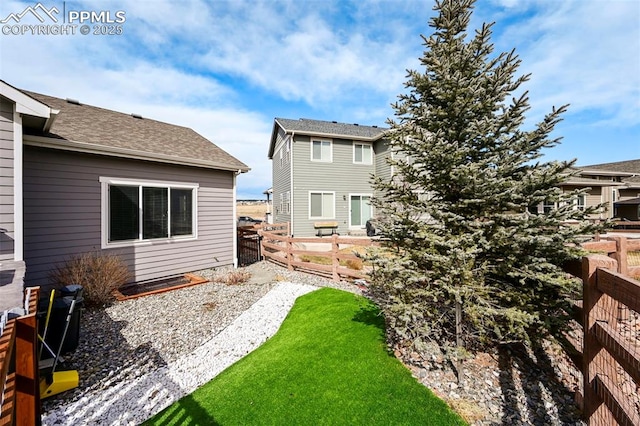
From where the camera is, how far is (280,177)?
18.7 metres

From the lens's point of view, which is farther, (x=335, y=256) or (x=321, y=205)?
(x=321, y=205)

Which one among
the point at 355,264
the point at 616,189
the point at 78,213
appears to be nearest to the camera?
the point at 78,213

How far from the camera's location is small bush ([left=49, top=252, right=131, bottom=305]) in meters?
5.90

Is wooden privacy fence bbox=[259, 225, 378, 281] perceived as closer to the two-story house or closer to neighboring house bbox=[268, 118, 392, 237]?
neighboring house bbox=[268, 118, 392, 237]

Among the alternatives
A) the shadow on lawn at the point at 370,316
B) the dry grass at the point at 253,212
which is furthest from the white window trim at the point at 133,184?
the dry grass at the point at 253,212

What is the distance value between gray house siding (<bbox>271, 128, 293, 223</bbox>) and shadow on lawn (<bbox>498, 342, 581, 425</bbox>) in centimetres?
1351

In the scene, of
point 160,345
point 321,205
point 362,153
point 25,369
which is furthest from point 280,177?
point 25,369

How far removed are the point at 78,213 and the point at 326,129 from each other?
1315cm

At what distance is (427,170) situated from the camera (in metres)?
3.13

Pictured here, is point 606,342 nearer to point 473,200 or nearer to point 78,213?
point 473,200

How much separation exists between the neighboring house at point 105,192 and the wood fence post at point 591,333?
20.7 feet

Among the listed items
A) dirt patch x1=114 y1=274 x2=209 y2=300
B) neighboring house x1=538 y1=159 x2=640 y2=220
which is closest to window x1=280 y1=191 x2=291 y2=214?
dirt patch x1=114 y1=274 x2=209 y2=300

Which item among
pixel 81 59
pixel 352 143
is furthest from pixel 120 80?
pixel 352 143

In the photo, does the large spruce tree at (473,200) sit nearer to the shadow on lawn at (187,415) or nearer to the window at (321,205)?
the shadow on lawn at (187,415)
